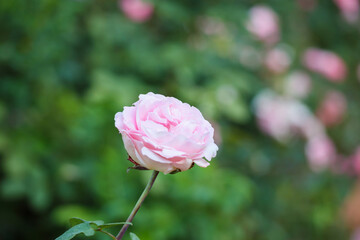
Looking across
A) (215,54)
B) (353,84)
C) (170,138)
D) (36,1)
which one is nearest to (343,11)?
(353,84)

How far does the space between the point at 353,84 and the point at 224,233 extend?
205cm

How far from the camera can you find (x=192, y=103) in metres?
2.35

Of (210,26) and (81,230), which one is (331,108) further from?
(81,230)

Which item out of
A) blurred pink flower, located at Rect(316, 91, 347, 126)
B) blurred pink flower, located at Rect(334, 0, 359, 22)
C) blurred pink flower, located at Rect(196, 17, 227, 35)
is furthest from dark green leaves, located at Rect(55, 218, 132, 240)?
blurred pink flower, located at Rect(334, 0, 359, 22)

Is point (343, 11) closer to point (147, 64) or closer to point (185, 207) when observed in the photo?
point (147, 64)

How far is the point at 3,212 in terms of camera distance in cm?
220

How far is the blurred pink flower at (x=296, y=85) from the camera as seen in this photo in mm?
3137

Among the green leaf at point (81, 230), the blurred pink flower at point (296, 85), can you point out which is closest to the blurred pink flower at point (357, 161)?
the blurred pink flower at point (296, 85)

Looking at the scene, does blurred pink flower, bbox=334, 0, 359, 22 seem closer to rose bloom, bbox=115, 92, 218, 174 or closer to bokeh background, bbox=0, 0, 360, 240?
bokeh background, bbox=0, 0, 360, 240

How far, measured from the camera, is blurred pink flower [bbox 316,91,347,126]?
3291 millimetres

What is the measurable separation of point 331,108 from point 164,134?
9.22ft

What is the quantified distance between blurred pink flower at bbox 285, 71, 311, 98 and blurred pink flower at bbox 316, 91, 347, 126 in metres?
0.15

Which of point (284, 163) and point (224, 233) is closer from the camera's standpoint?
point (224, 233)

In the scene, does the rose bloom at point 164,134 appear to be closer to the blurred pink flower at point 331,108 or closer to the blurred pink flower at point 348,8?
the blurred pink flower at point 331,108
